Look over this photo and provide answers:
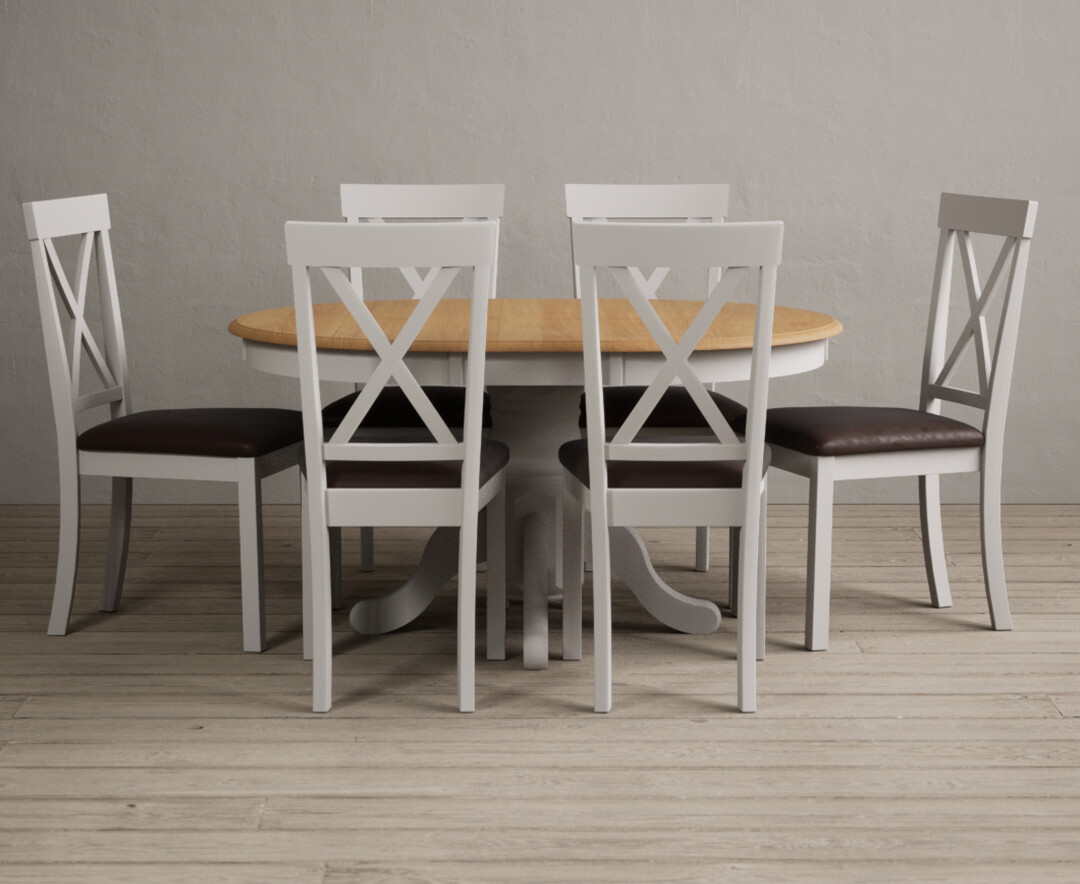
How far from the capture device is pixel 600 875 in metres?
1.93

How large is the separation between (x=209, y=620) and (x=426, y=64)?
2.02m

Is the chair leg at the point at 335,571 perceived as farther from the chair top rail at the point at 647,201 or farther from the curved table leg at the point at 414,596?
the chair top rail at the point at 647,201

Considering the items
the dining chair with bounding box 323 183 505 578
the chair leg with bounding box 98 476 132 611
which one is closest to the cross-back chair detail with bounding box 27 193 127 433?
the chair leg with bounding box 98 476 132 611

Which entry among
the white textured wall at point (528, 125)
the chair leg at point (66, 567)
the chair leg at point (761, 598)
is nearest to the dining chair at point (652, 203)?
the white textured wall at point (528, 125)

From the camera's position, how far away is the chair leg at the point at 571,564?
2.72m

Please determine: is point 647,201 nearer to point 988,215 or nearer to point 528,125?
point 528,125

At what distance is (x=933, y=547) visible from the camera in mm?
3283

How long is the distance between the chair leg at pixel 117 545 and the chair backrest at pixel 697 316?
134 centimetres

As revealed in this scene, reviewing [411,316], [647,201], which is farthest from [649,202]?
[411,316]

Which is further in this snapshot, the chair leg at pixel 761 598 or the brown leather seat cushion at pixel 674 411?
the brown leather seat cushion at pixel 674 411

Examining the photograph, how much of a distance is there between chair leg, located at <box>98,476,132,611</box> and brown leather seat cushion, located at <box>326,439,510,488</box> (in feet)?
2.91

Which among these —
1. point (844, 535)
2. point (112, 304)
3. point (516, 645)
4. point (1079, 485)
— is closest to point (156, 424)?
point (112, 304)

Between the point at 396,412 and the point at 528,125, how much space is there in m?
1.48

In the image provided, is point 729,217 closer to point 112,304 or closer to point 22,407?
point 112,304
